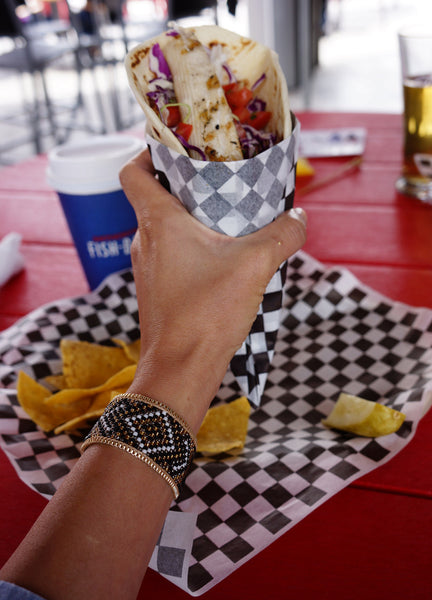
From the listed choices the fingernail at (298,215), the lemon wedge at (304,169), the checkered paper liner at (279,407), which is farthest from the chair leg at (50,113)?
the fingernail at (298,215)

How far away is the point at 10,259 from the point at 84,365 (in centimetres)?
54

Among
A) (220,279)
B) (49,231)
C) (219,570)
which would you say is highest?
(220,279)

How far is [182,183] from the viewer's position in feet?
2.62

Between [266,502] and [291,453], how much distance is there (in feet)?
0.30

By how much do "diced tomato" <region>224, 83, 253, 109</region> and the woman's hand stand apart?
24 centimetres

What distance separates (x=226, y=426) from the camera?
85cm

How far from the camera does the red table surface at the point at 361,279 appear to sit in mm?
627

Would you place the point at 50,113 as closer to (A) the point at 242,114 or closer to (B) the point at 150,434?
(A) the point at 242,114

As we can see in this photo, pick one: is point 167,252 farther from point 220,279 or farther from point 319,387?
point 319,387

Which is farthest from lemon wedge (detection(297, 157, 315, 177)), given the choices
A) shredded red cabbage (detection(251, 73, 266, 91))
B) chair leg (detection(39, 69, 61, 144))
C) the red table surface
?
chair leg (detection(39, 69, 61, 144))

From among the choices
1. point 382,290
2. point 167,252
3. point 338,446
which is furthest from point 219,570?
point 382,290

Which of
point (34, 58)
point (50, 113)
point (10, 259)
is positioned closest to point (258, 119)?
point (10, 259)

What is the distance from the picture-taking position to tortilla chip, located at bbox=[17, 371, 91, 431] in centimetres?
88

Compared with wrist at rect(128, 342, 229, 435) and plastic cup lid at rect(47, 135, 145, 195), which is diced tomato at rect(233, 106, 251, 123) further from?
wrist at rect(128, 342, 229, 435)
